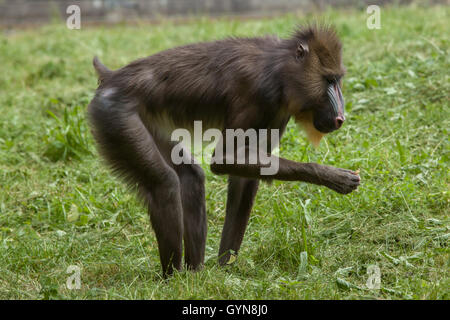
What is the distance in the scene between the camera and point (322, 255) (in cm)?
438

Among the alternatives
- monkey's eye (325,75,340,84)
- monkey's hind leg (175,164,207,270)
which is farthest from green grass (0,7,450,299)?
monkey's eye (325,75,340,84)

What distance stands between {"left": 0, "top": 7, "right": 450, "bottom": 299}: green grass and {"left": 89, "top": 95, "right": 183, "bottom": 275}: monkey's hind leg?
286 millimetres

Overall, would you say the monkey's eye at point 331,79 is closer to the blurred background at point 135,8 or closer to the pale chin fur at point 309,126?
the pale chin fur at point 309,126

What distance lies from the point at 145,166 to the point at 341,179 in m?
1.24

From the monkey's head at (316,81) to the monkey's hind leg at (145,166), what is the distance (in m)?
0.95

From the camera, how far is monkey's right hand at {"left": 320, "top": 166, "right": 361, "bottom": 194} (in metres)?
3.89

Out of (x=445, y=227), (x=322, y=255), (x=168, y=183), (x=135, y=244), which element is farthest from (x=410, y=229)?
(x=135, y=244)

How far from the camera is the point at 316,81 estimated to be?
13.1 feet

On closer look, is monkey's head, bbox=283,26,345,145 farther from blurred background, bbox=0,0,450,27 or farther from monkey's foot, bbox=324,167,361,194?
blurred background, bbox=0,0,450,27

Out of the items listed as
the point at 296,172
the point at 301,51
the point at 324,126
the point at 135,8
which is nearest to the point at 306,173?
the point at 296,172

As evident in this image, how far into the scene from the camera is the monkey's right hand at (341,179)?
3.89m

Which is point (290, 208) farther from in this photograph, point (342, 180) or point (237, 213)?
point (342, 180)

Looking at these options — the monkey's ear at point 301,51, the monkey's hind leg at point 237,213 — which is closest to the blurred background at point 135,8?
the monkey's hind leg at point 237,213
